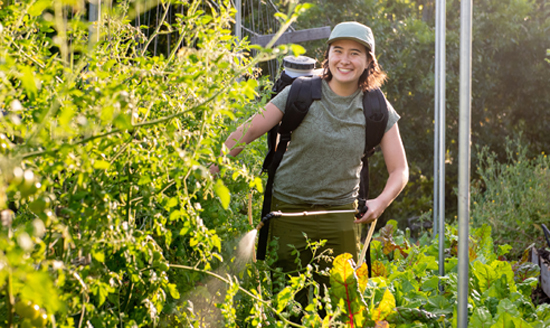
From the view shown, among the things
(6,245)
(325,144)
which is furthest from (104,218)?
(325,144)

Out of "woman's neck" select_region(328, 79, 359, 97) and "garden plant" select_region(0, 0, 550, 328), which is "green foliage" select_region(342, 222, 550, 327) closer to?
"garden plant" select_region(0, 0, 550, 328)

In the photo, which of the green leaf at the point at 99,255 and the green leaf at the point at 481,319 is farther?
the green leaf at the point at 481,319

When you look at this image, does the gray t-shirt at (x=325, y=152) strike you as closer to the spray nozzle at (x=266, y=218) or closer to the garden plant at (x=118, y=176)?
the spray nozzle at (x=266, y=218)

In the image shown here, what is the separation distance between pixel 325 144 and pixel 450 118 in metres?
7.77

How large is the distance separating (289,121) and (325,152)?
0.22 m

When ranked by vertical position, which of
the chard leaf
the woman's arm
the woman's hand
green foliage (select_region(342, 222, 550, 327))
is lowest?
green foliage (select_region(342, 222, 550, 327))

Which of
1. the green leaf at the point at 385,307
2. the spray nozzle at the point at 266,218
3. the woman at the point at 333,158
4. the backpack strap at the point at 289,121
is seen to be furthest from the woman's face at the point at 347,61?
the green leaf at the point at 385,307

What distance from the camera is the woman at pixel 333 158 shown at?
7.72 ft

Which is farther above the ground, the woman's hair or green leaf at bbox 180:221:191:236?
the woman's hair

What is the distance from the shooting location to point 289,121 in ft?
7.64

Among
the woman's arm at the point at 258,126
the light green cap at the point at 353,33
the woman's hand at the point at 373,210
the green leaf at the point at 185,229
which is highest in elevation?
the light green cap at the point at 353,33

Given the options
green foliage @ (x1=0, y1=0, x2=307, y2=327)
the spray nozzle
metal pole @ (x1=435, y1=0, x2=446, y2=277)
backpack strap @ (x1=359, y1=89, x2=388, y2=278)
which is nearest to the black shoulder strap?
backpack strap @ (x1=359, y1=89, x2=388, y2=278)

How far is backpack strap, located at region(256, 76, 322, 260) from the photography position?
2.31 m

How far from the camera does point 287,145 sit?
8.07 feet
